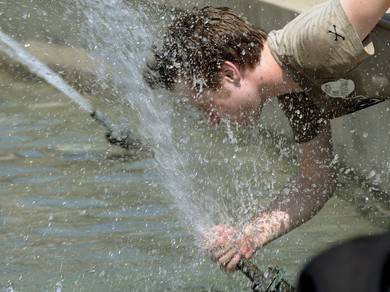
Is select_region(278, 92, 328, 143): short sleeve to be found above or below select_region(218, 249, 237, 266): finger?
above

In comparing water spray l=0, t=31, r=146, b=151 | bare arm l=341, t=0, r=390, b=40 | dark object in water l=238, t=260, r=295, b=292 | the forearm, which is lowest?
water spray l=0, t=31, r=146, b=151

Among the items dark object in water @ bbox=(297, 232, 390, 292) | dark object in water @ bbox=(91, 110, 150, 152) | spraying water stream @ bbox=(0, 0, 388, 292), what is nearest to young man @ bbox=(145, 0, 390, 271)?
spraying water stream @ bbox=(0, 0, 388, 292)

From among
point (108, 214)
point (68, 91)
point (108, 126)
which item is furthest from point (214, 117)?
point (68, 91)

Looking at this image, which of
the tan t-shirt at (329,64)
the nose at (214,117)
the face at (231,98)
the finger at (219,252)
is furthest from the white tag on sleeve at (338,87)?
the finger at (219,252)

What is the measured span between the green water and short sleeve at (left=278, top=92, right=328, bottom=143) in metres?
0.65

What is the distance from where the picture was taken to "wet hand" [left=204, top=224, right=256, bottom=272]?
9.76 ft

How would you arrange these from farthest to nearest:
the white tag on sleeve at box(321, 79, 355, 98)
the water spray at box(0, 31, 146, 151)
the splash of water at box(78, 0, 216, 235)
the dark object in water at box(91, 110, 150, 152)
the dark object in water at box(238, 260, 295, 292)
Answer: the water spray at box(0, 31, 146, 151)
the dark object in water at box(91, 110, 150, 152)
the splash of water at box(78, 0, 216, 235)
the white tag on sleeve at box(321, 79, 355, 98)
the dark object in water at box(238, 260, 295, 292)

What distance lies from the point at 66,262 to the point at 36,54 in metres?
3.83

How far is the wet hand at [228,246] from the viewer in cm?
297

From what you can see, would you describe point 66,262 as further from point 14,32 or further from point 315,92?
point 14,32

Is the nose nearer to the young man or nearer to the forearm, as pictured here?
the young man

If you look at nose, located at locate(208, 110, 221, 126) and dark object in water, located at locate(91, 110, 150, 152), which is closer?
nose, located at locate(208, 110, 221, 126)

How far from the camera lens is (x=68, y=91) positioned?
7.13 meters

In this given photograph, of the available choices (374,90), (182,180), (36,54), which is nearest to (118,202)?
(182,180)
